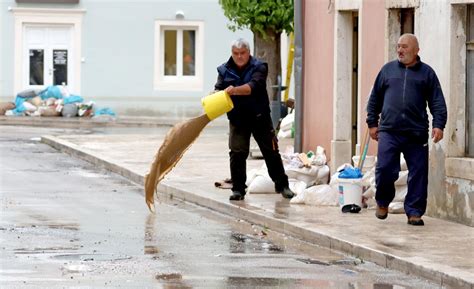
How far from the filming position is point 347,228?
1322 cm

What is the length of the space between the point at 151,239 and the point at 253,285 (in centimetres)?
294

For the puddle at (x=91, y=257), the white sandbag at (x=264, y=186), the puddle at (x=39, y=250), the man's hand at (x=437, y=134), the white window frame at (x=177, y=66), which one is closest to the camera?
the puddle at (x=91, y=257)

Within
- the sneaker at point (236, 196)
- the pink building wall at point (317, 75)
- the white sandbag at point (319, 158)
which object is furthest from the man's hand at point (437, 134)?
the pink building wall at point (317, 75)

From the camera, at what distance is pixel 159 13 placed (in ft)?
135

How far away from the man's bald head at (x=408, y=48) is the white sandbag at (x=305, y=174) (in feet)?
12.1

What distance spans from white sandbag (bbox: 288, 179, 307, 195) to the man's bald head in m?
3.27

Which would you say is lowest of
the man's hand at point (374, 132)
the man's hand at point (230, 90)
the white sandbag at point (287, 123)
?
the white sandbag at point (287, 123)

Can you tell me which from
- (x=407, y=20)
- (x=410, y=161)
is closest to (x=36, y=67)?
(x=407, y=20)

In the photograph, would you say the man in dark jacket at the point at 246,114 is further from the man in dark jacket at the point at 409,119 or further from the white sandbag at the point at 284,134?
the white sandbag at the point at 284,134

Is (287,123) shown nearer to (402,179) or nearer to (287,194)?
(287,194)

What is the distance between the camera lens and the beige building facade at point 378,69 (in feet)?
45.3


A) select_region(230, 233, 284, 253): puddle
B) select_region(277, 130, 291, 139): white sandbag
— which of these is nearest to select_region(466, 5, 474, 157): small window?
select_region(230, 233, 284, 253): puddle

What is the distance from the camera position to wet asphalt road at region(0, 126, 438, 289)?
408 inches

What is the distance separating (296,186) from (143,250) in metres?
4.71
